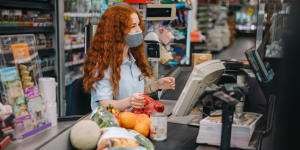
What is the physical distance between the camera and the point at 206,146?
151 cm

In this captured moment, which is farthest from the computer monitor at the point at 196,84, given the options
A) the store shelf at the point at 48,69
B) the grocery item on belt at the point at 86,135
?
the store shelf at the point at 48,69

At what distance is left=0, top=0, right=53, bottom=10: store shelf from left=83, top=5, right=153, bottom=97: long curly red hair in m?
1.80

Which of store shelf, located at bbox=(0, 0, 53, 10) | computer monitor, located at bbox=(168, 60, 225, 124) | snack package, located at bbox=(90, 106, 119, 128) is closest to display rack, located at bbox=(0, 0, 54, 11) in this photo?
store shelf, located at bbox=(0, 0, 53, 10)

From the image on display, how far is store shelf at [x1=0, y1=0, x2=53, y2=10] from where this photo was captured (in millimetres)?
3484

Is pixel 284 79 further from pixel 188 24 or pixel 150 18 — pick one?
pixel 188 24

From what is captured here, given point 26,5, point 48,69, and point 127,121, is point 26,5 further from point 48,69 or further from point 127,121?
point 127,121

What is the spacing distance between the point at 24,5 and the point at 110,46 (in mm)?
2058

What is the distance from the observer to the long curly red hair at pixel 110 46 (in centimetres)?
219

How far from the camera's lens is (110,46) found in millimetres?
2242

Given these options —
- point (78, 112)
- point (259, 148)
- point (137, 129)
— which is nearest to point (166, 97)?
point (78, 112)

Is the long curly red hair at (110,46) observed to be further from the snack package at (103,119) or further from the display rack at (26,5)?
the display rack at (26,5)

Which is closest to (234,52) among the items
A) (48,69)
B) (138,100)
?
(48,69)

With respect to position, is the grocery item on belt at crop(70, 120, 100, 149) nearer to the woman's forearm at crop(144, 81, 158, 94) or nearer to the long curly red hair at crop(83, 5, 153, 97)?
the long curly red hair at crop(83, 5, 153, 97)

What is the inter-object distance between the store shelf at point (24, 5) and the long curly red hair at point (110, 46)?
1.80m
